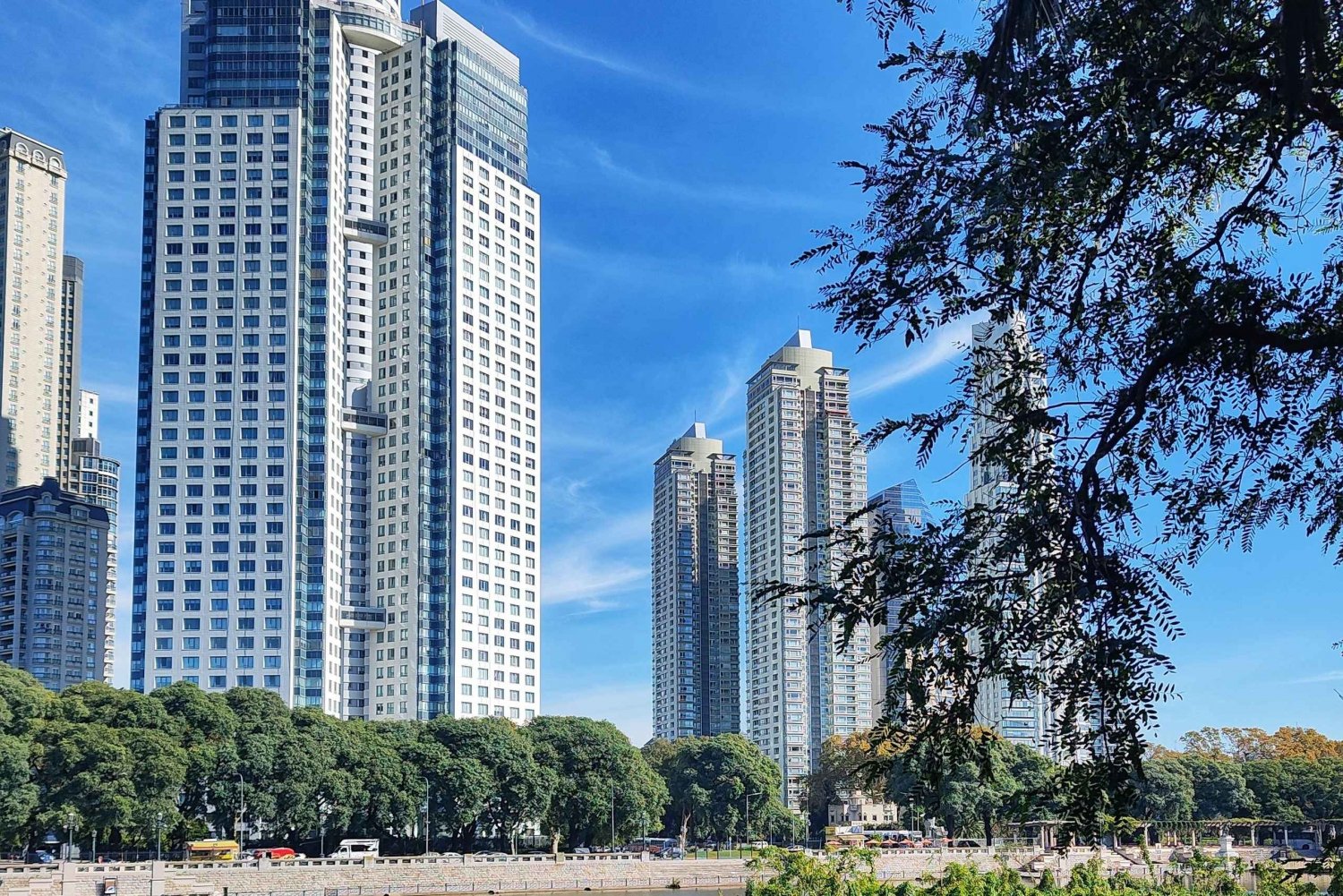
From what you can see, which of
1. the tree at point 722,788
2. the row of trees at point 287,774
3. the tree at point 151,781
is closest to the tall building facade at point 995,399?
the row of trees at point 287,774

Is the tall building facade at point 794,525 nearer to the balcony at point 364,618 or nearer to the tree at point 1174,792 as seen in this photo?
the balcony at point 364,618

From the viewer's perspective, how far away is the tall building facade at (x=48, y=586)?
169250 mm

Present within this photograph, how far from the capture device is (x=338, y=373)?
135 metres

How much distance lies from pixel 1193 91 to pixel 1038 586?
3.16m

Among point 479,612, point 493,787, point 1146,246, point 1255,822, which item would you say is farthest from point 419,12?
point 1146,246

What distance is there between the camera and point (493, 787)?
295ft

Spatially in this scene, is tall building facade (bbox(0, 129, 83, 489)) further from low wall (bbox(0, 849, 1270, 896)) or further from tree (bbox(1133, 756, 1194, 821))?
tree (bbox(1133, 756, 1194, 821))

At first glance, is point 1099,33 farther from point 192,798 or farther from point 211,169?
point 211,169

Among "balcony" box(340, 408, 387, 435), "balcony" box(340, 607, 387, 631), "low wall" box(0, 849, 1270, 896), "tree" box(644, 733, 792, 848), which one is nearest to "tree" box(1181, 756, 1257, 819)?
"low wall" box(0, 849, 1270, 896)

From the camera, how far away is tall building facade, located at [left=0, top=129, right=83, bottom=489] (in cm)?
19138

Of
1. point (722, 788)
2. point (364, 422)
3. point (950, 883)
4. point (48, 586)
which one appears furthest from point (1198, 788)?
point (48, 586)

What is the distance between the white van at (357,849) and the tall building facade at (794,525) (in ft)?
251

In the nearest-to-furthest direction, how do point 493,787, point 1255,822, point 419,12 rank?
point 493,787 < point 1255,822 < point 419,12

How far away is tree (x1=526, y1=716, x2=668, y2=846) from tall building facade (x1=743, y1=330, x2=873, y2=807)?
63213mm
